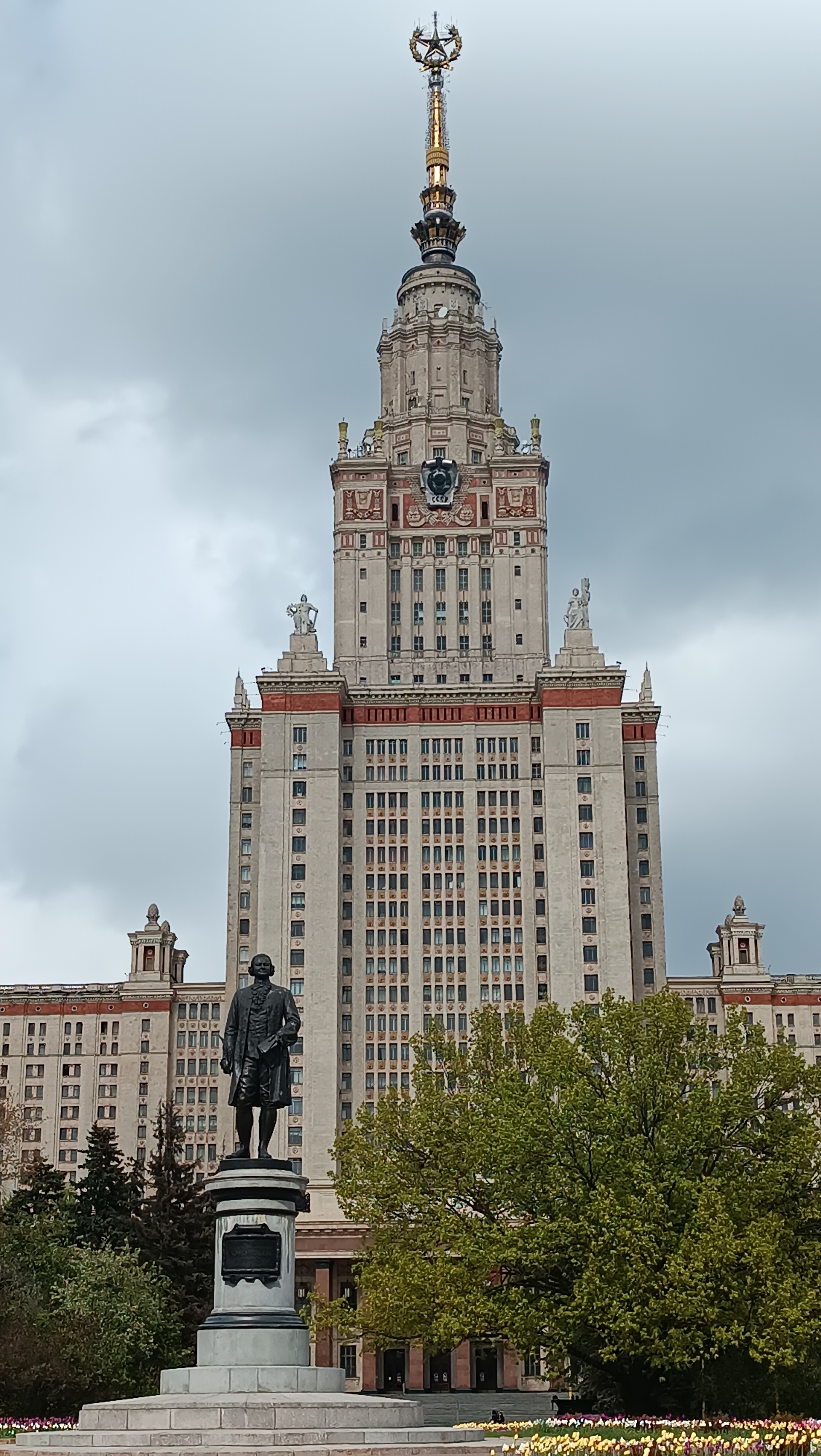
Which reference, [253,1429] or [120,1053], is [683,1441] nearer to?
[253,1429]

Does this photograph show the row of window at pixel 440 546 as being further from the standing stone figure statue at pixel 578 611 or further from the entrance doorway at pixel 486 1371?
the entrance doorway at pixel 486 1371

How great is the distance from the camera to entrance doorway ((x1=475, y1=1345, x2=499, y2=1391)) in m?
103

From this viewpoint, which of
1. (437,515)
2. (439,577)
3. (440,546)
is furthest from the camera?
(437,515)

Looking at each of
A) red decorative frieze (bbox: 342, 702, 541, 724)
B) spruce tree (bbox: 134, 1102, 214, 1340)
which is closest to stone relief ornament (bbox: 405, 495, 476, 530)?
red decorative frieze (bbox: 342, 702, 541, 724)

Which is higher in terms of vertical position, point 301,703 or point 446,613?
point 446,613

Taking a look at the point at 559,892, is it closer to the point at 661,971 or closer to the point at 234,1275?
the point at 661,971

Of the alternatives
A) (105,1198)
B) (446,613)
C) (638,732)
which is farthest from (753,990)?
(105,1198)

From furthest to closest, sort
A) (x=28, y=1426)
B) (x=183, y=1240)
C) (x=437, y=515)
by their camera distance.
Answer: (x=437, y=515), (x=183, y=1240), (x=28, y=1426)

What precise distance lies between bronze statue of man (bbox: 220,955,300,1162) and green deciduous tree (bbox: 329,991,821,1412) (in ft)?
35.7

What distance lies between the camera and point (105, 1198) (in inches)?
2990

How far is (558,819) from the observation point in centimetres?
12119

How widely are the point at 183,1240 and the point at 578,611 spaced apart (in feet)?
238

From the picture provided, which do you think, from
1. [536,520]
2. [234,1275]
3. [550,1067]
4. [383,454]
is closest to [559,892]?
[536,520]

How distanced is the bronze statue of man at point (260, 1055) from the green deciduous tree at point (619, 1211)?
10.9 metres
